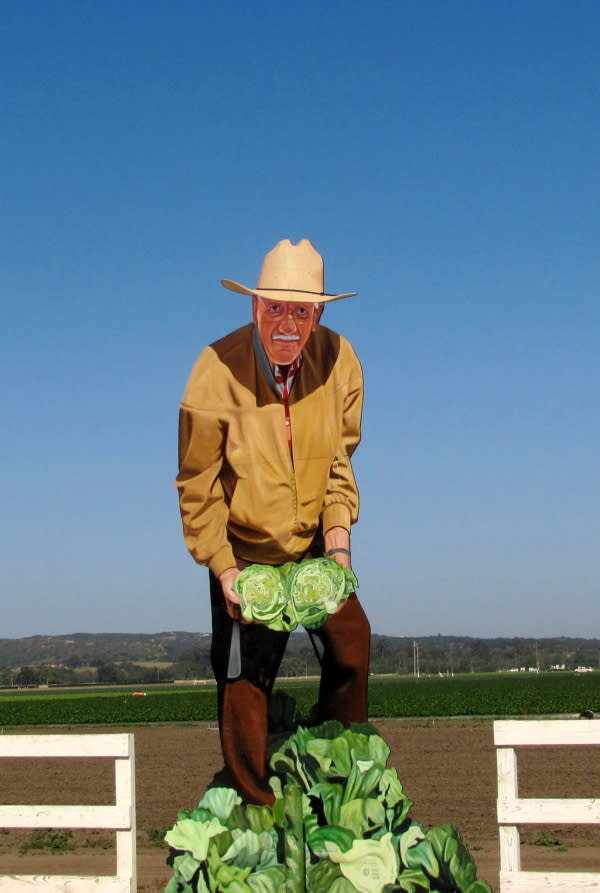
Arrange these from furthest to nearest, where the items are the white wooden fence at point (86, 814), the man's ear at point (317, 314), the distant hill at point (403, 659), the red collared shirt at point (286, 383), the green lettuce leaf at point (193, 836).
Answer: the distant hill at point (403, 659) → the man's ear at point (317, 314) → the red collared shirt at point (286, 383) → the white wooden fence at point (86, 814) → the green lettuce leaf at point (193, 836)

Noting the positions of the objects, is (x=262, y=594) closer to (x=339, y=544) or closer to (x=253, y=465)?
(x=339, y=544)

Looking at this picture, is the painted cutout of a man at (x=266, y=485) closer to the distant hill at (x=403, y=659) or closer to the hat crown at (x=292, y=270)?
the hat crown at (x=292, y=270)

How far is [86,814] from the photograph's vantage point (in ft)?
18.5

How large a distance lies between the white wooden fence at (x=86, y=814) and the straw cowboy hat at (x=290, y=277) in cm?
251

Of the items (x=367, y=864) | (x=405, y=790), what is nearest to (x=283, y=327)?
(x=367, y=864)

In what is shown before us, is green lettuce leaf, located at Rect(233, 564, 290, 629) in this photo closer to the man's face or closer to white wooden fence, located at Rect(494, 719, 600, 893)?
the man's face

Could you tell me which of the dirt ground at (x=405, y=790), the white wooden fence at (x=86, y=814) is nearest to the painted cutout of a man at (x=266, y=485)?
the white wooden fence at (x=86, y=814)

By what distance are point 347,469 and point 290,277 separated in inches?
44.2

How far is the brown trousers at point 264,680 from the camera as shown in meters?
5.61

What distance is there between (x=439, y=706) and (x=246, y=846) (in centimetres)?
3692

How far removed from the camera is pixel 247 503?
5.71 metres

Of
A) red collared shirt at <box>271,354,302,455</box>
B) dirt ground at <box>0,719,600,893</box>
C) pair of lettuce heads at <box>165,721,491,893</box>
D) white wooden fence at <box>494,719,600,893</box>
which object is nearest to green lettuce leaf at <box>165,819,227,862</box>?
pair of lettuce heads at <box>165,721,491,893</box>

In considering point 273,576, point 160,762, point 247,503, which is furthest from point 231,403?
point 160,762

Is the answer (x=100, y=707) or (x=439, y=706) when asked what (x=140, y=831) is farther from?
(x=100, y=707)
